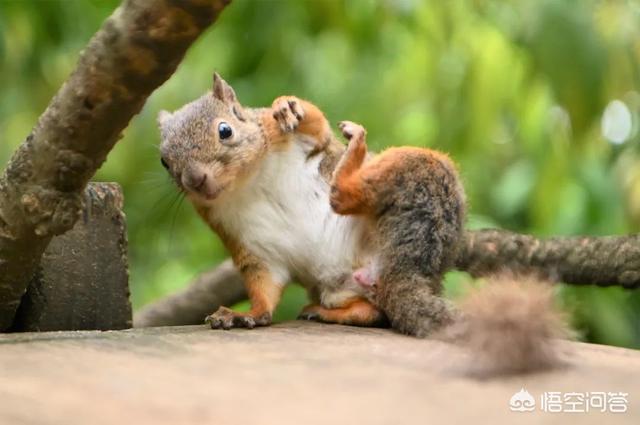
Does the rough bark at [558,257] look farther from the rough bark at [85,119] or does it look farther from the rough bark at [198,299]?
the rough bark at [85,119]

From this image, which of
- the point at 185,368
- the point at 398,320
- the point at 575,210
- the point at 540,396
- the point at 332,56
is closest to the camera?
the point at 540,396

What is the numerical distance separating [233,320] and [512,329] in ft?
3.27

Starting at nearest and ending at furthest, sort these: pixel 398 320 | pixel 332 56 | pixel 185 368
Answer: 1. pixel 185 368
2. pixel 398 320
3. pixel 332 56

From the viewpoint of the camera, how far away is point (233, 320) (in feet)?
9.00

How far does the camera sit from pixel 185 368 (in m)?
1.96

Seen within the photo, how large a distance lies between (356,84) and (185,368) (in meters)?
1.92

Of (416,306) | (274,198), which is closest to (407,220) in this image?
(416,306)

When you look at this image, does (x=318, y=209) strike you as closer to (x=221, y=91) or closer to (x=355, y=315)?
(x=355, y=315)

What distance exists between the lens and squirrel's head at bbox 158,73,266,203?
293cm

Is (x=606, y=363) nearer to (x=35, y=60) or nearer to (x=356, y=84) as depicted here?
(x=356, y=84)

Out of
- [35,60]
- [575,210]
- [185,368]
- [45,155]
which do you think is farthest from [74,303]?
[575,210]

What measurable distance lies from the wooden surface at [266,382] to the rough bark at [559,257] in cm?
101

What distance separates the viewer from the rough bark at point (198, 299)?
416cm

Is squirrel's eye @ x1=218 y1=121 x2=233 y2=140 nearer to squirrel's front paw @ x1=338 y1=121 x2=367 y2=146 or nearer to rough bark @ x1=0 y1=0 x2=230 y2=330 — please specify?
squirrel's front paw @ x1=338 y1=121 x2=367 y2=146
